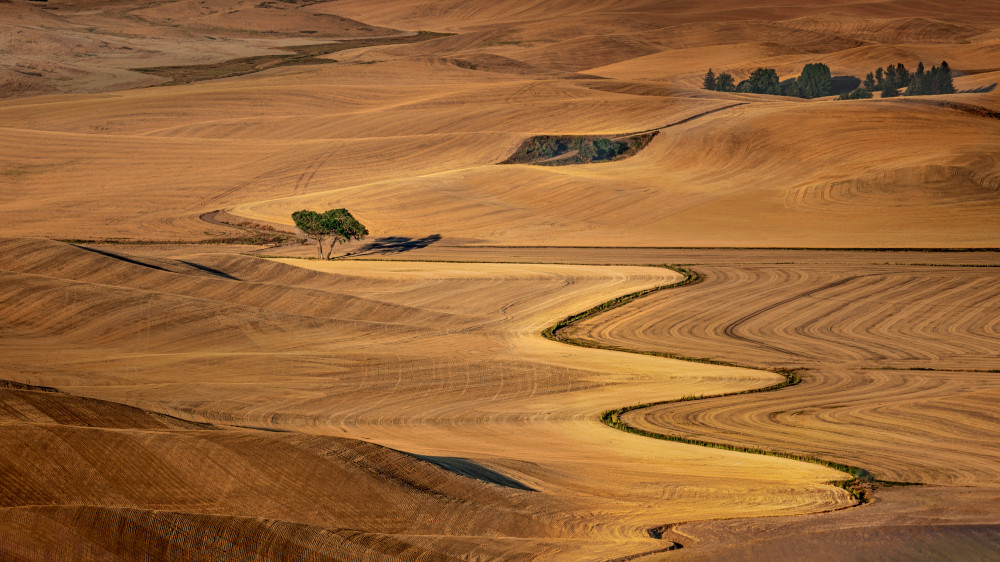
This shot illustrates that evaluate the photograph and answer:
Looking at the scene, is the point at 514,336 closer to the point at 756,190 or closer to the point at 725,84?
the point at 756,190

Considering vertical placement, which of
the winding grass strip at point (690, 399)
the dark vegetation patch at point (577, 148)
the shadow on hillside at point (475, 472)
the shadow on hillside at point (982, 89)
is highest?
the shadow on hillside at point (982, 89)

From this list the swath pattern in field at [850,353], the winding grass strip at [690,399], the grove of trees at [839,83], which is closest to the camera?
the winding grass strip at [690,399]

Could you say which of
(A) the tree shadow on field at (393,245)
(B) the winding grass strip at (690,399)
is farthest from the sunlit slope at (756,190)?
(B) the winding grass strip at (690,399)

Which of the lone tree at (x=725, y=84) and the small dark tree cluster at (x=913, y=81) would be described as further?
the lone tree at (x=725, y=84)

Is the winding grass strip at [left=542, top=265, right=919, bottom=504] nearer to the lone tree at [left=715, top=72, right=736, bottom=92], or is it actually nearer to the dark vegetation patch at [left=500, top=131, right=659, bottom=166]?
the dark vegetation patch at [left=500, top=131, right=659, bottom=166]

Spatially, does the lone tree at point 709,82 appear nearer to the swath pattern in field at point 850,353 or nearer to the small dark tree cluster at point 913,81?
the small dark tree cluster at point 913,81

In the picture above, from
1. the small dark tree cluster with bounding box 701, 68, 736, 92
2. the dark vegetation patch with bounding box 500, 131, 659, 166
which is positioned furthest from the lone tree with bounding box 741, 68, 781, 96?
the dark vegetation patch with bounding box 500, 131, 659, 166

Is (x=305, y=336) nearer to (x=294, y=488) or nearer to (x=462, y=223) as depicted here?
(x=294, y=488)
